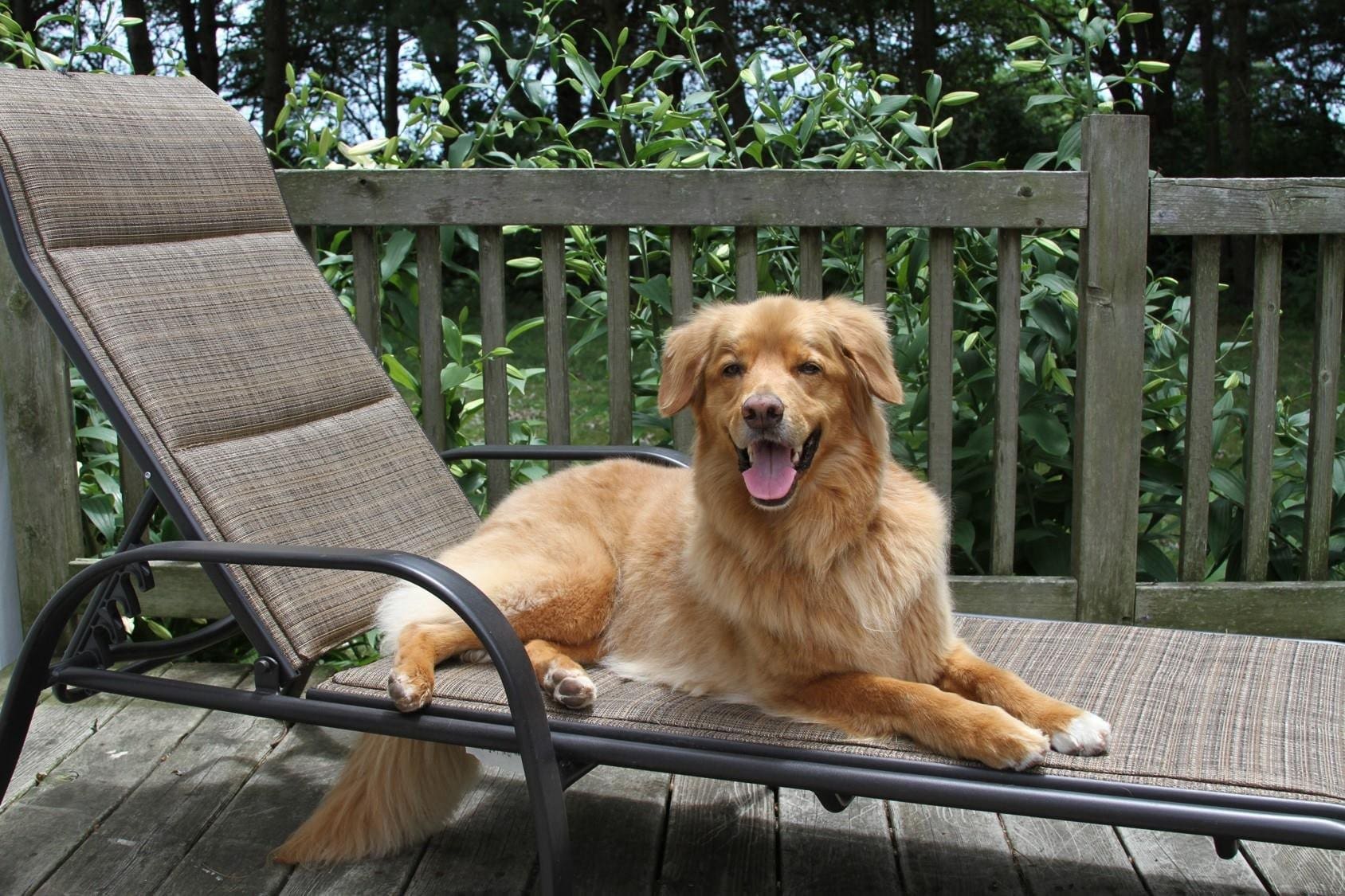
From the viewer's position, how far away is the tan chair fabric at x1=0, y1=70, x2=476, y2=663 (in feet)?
9.01

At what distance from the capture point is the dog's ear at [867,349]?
2525 millimetres

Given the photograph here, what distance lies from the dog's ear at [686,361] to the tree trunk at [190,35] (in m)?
13.3

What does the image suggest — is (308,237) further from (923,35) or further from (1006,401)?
(923,35)

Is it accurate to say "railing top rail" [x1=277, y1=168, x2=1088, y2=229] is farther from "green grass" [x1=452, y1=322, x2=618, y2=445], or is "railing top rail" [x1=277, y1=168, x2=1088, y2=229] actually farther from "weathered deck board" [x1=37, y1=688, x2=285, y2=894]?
"green grass" [x1=452, y1=322, x2=618, y2=445]

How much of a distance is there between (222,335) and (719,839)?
175cm

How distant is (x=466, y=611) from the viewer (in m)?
2.24

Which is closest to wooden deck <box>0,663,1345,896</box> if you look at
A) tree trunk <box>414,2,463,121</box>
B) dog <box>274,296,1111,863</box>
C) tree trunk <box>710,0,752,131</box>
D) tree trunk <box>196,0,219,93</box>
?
dog <box>274,296,1111,863</box>

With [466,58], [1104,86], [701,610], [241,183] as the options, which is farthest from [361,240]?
[466,58]

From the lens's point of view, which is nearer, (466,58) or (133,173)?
(133,173)

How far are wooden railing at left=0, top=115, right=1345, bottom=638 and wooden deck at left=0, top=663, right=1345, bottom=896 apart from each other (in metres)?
0.98

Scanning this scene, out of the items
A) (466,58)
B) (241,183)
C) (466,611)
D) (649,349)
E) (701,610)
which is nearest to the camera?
(466,611)

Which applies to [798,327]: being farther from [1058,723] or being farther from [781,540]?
[1058,723]

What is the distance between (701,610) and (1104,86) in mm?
2527

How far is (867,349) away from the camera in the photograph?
2.54 m
